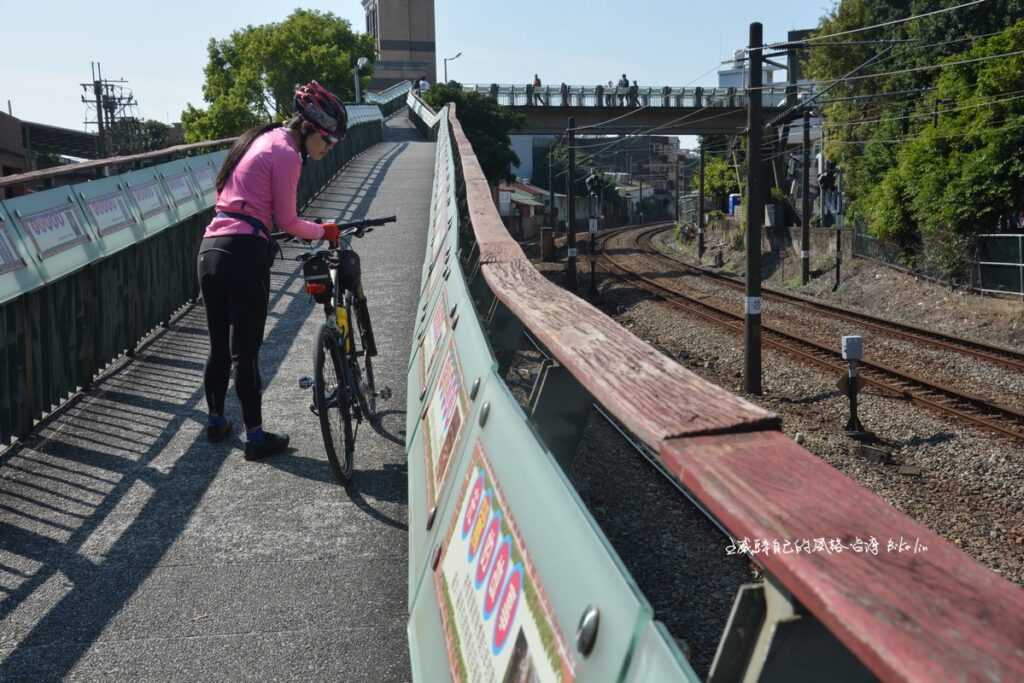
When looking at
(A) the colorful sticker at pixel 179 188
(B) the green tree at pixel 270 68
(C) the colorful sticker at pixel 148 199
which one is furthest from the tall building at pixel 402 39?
(C) the colorful sticker at pixel 148 199

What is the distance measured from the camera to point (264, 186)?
533cm

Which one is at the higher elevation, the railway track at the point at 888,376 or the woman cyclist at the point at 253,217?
the woman cyclist at the point at 253,217

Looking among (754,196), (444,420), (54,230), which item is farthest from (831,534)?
(754,196)

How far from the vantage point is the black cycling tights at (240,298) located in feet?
17.5

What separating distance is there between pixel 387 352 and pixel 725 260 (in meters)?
39.9

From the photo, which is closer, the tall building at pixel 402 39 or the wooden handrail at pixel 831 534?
the wooden handrail at pixel 831 534

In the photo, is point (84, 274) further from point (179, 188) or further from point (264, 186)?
point (179, 188)

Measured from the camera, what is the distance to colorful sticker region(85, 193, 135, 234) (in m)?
7.95

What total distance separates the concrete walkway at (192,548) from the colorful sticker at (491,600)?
38.4 inches

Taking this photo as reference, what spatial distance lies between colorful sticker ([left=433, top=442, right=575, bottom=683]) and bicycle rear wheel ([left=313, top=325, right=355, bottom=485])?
2194mm

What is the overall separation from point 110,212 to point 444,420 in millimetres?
5734

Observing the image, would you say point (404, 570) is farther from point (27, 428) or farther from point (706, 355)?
point (706, 355)

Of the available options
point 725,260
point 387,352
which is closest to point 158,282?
point 387,352

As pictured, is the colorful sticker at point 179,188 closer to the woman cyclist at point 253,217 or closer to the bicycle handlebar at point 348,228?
the bicycle handlebar at point 348,228
